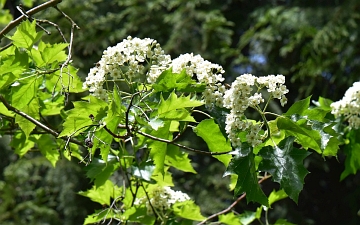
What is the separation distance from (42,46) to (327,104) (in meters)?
1.03

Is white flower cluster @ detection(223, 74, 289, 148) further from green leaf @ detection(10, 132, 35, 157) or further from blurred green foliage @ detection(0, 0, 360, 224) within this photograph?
blurred green foliage @ detection(0, 0, 360, 224)

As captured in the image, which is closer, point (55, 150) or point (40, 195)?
point (55, 150)

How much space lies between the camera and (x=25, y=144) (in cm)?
164

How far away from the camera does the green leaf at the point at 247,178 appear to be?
1071 millimetres

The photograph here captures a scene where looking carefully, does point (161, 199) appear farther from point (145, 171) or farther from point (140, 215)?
point (145, 171)

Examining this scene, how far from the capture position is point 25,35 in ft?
4.16

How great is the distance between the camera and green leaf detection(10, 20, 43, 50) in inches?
49.4

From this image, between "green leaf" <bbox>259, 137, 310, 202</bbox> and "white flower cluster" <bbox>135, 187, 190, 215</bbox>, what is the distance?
514mm

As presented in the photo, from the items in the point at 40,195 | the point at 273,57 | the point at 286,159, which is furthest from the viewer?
the point at 273,57

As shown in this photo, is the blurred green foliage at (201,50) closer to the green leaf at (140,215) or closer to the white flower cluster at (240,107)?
the green leaf at (140,215)

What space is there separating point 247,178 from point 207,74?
0.24 metres

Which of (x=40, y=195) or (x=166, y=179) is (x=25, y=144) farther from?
(x=40, y=195)

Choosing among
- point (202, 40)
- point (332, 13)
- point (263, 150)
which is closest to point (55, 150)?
point (263, 150)

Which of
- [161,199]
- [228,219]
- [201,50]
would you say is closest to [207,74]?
[161,199]
